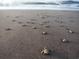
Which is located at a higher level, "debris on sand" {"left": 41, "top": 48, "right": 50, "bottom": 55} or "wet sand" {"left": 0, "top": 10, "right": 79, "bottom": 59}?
"debris on sand" {"left": 41, "top": 48, "right": 50, "bottom": 55}

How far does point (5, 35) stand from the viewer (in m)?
1.46

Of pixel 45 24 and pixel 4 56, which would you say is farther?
pixel 45 24

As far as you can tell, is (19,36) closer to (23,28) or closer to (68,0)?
(23,28)

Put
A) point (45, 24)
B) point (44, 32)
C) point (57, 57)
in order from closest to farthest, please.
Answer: point (57, 57)
point (44, 32)
point (45, 24)

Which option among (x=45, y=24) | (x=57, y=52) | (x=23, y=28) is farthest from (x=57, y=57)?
(x=45, y=24)

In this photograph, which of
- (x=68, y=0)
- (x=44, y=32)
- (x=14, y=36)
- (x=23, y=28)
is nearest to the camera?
(x=14, y=36)

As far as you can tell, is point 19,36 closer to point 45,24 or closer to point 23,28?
point 23,28

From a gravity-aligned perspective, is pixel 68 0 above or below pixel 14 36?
below

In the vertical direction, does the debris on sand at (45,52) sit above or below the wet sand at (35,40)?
above

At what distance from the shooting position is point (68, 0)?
146 inches

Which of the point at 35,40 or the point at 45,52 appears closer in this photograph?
the point at 45,52

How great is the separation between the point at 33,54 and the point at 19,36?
38cm

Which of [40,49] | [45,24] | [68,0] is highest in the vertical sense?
[40,49]

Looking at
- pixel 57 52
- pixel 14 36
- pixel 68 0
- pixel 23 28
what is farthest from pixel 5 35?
pixel 68 0
